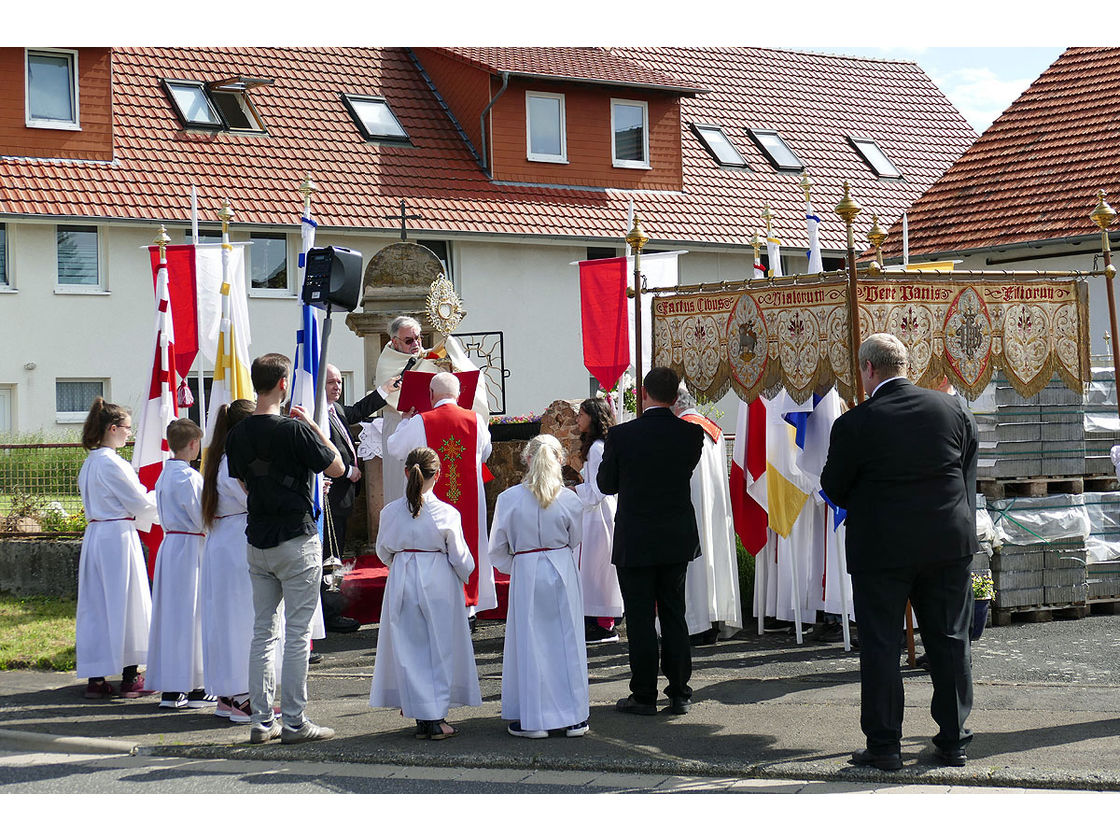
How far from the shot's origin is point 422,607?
8109 mm

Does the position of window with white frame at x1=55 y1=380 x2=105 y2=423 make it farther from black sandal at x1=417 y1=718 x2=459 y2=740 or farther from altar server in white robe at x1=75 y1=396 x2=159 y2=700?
black sandal at x1=417 y1=718 x2=459 y2=740

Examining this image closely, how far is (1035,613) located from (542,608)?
5.15 m

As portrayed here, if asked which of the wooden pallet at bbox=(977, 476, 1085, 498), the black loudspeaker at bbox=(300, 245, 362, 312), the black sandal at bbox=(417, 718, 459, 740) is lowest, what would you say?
the black sandal at bbox=(417, 718, 459, 740)

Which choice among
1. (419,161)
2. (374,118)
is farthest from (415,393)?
(374,118)

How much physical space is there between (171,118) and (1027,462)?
1893 cm

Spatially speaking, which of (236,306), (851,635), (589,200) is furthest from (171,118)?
(851,635)

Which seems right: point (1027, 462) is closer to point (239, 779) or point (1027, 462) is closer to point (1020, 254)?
point (239, 779)

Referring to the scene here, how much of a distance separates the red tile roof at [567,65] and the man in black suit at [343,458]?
16.0 m

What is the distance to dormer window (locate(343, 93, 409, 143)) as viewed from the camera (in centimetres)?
2770

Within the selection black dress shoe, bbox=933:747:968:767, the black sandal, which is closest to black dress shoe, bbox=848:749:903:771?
black dress shoe, bbox=933:747:968:767

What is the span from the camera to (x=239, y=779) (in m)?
7.16

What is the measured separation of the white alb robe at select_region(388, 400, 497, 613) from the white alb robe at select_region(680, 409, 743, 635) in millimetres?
1557

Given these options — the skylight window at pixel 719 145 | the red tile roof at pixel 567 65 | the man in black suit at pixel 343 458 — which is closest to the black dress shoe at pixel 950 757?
the man in black suit at pixel 343 458

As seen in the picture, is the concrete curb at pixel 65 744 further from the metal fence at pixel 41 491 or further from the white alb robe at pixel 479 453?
the metal fence at pixel 41 491
